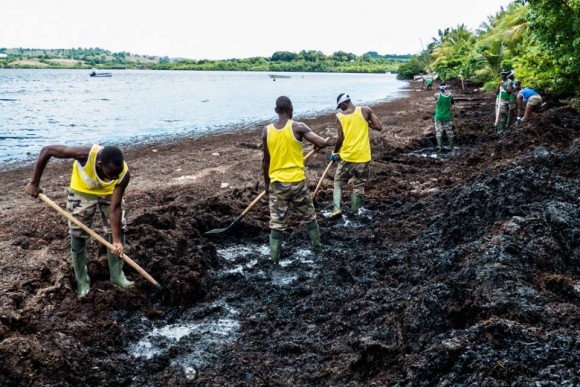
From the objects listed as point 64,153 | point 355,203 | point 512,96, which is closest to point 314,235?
point 355,203

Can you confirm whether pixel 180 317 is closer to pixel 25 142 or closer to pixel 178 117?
pixel 25 142

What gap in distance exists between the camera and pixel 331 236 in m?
7.90

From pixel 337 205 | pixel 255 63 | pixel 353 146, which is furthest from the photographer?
pixel 255 63

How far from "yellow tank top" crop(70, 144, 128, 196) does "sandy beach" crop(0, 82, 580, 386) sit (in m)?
1.14

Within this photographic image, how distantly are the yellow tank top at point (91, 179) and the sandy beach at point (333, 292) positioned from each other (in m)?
1.14

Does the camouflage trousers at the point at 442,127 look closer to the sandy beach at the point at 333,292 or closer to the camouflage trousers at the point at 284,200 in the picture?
the sandy beach at the point at 333,292

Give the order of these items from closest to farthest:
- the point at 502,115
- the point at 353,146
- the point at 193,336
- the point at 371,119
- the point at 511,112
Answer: the point at 193,336, the point at 371,119, the point at 353,146, the point at 502,115, the point at 511,112

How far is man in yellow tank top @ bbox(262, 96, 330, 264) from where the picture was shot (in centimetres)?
643

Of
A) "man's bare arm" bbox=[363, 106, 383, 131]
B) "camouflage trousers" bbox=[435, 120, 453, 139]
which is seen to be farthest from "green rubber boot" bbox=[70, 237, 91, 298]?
"camouflage trousers" bbox=[435, 120, 453, 139]

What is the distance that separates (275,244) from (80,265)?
7.85ft

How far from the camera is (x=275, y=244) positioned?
692 centimetres

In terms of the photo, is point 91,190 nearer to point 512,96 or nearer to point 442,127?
point 442,127

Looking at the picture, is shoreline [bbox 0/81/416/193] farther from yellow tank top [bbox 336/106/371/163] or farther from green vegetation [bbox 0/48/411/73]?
green vegetation [bbox 0/48/411/73]

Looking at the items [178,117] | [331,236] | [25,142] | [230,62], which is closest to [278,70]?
[230,62]
